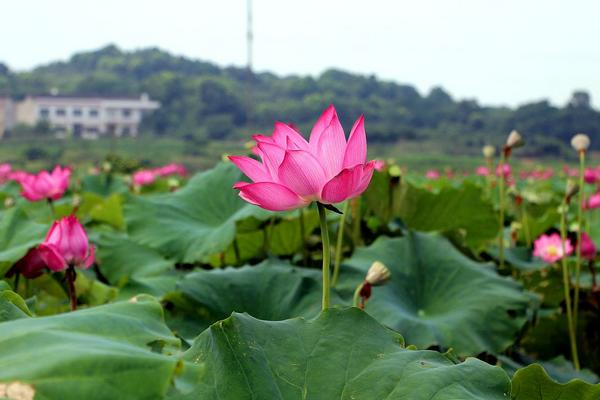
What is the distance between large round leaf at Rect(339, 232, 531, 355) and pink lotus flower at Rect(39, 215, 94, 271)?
517 millimetres

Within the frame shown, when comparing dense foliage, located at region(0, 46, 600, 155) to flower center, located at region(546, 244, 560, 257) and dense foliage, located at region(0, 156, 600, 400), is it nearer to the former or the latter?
flower center, located at region(546, 244, 560, 257)

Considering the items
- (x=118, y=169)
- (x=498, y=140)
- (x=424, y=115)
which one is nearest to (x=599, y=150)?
(x=498, y=140)

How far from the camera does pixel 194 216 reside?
195 cm

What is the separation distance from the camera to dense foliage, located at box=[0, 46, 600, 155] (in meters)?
41.3

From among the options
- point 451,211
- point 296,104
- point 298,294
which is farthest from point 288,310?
point 296,104

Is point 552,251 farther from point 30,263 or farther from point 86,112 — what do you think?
point 86,112

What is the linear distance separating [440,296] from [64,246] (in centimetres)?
80

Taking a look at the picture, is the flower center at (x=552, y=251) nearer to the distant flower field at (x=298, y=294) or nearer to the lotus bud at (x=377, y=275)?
the distant flower field at (x=298, y=294)

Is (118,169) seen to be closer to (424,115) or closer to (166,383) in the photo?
(166,383)

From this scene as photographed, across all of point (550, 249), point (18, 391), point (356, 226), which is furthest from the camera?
point (550, 249)

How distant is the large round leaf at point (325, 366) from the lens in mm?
646

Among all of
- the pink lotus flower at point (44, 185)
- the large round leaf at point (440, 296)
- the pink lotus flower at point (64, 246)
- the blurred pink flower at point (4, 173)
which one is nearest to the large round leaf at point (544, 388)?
the large round leaf at point (440, 296)

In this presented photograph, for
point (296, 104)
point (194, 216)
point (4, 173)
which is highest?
point (194, 216)

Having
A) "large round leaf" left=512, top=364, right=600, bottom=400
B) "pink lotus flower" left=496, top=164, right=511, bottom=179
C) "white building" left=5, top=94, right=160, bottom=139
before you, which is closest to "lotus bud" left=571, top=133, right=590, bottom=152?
"pink lotus flower" left=496, top=164, right=511, bottom=179
